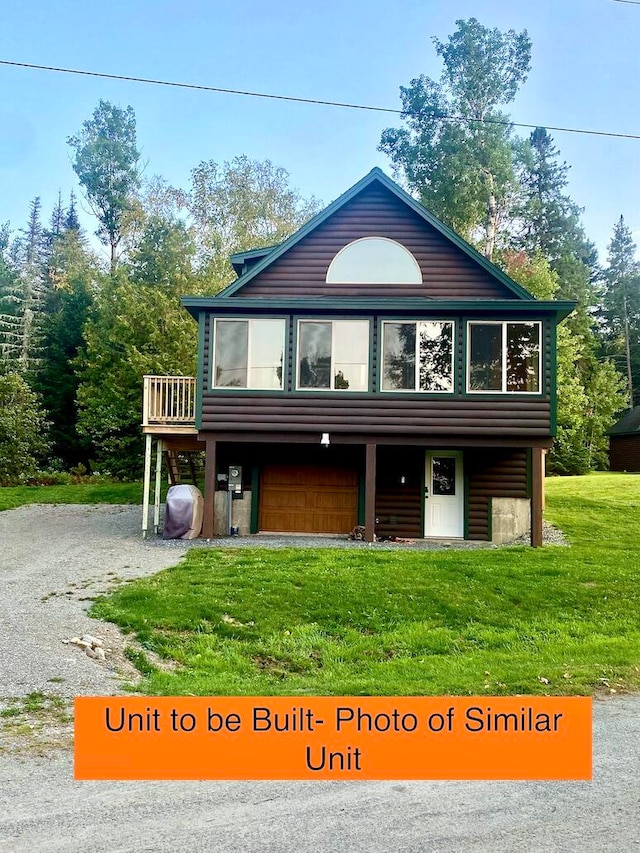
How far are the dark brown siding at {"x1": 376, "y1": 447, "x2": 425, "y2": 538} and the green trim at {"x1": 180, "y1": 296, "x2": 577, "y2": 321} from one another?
3.37 m

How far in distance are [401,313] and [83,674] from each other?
10697 mm

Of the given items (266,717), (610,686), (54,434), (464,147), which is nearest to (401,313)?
(610,686)

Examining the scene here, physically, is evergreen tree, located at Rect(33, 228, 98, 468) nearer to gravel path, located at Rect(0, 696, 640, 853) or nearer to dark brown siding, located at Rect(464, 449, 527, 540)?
dark brown siding, located at Rect(464, 449, 527, 540)

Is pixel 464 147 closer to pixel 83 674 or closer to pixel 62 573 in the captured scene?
pixel 62 573

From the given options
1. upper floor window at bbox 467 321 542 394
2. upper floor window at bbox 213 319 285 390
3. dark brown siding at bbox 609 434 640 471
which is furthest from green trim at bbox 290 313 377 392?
dark brown siding at bbox 609 434 640 471

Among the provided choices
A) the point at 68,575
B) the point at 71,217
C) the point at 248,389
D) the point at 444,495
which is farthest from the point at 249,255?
the point at 71,217

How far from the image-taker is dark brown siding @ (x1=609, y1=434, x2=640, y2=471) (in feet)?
115

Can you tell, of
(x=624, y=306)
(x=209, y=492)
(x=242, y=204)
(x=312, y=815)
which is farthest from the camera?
(x=624, y=306)

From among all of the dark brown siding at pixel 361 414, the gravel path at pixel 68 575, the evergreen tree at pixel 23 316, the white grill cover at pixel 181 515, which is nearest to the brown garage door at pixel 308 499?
the gravel path at pixel 68 575

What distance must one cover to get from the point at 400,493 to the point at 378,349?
11.8 ft

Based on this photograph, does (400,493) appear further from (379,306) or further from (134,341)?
(134,341)

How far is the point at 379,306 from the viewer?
15.4 metres

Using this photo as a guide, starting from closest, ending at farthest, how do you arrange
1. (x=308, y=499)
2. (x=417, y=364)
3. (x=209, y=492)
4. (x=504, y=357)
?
(x=504, y=357)
(x=417, y=364)
(x=209, y=492)
(x=308, y=499)

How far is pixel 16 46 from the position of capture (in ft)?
40.5
